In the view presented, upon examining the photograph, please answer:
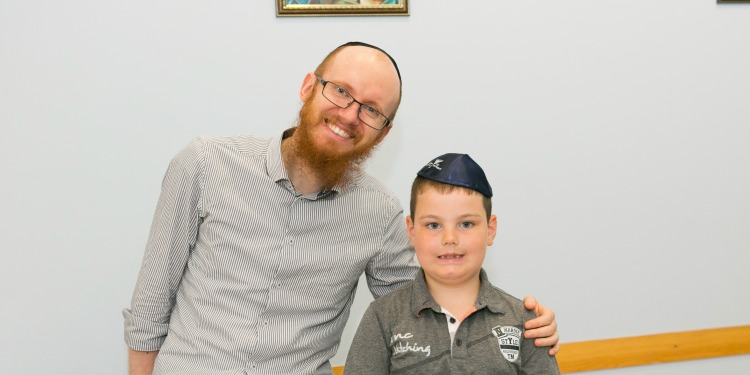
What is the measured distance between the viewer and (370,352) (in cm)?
196

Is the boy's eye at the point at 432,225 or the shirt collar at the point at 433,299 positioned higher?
the boy's eye at the point at 432,225

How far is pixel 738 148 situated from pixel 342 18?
165cm

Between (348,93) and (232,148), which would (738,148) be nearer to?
(348,93)

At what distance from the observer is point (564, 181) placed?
9.55ft

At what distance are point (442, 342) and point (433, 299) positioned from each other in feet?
0.40

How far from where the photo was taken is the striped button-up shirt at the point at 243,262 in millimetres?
2117

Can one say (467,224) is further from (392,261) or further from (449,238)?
(392,261)

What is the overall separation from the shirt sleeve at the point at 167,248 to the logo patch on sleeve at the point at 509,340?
892 millimetres

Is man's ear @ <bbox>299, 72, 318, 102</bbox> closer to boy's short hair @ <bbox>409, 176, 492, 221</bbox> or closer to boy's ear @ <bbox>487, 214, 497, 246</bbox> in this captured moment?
boy's short hair @ <bbox>409, 176, 492, 221</bbox>

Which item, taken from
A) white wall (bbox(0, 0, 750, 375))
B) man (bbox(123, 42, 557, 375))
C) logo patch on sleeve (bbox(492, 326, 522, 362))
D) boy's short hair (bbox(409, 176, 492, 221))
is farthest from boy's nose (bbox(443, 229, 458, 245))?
white wall (bbox(0, 0, 750, 375))

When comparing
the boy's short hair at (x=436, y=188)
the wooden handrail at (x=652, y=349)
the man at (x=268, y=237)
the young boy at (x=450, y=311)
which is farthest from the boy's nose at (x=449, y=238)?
the wooden handrail at (x=652, y=349)

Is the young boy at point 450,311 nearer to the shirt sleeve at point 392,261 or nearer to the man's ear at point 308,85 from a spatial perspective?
the shirt sleeve at point 392,261

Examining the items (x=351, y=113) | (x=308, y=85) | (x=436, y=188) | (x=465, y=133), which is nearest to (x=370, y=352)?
(x=436, y=188)

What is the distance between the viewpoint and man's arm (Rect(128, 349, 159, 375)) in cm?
223
